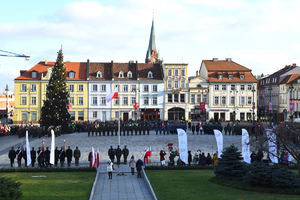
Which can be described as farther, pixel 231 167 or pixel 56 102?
pixel 56 102

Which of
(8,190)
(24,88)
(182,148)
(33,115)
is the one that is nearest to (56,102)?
(33,115)

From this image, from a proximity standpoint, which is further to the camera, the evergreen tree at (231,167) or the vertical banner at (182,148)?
the vertical banner at (182,148)

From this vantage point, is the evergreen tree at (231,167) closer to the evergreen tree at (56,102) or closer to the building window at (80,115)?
the evergreen tree at (56,102)

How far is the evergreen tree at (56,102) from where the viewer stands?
5060cm

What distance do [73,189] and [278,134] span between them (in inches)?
410

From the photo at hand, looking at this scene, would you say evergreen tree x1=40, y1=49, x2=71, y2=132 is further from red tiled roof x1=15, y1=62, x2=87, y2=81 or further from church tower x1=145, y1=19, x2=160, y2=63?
church tower x1=145, y1=19, x2=160, y2=63

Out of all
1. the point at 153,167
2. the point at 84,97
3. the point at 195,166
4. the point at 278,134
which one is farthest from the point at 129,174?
the point at 84,97

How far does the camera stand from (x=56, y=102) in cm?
5094

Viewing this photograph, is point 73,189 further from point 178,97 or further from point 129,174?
point 178,97

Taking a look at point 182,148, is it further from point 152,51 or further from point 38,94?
point 152,51

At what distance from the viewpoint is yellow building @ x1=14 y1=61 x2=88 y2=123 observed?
71.1 meters

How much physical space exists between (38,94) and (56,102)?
22576 millimetres

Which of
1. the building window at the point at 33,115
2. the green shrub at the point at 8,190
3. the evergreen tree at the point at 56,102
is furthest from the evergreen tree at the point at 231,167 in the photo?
the building window at the point at 33,115

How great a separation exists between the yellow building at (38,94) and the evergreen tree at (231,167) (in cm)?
5482
